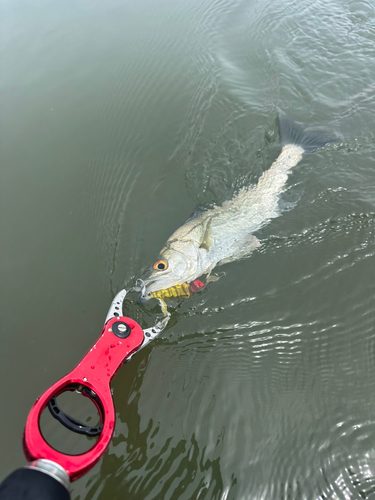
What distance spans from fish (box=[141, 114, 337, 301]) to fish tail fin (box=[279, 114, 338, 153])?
7cm

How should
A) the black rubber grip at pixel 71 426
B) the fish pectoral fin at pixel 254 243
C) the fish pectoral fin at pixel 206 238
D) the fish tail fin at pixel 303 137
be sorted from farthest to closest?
1. the fish tail fin at pixel 303 137
2. the fish pectoral fin at pixel 254 243
3. the fish pectoral fin at pixel 206 238
4. the black rubber grip at pixel 71 426

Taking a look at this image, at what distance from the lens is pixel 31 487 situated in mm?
1455

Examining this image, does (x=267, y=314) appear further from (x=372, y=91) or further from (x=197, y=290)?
(x=372, y=91)

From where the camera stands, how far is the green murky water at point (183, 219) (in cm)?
314

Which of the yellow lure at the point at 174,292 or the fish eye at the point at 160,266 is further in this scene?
the fish eye at the point at 160,266

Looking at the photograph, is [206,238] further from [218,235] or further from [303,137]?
[303,137]

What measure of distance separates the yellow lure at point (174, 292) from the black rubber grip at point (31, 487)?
2380 millimetres

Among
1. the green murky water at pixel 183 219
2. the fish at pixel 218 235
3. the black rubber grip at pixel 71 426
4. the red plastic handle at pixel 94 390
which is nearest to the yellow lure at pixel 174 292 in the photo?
the fish at pixel 218 235

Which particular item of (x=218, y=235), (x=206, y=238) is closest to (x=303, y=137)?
(x=218, y=235)

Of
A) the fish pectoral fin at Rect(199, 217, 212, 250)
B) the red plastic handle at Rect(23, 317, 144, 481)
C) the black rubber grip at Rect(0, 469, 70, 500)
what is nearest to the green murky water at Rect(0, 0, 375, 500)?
the fish pectoral fin at Rect(199, 217, 212, 250)

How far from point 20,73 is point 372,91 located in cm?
715

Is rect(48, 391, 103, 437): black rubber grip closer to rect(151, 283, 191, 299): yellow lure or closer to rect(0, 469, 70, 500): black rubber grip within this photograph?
rect(0, 469, 70, 500): black rubber grip

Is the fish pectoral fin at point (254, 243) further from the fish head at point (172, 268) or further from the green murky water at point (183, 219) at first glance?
the fish head at point (172, 268)

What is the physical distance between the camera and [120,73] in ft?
23.0
